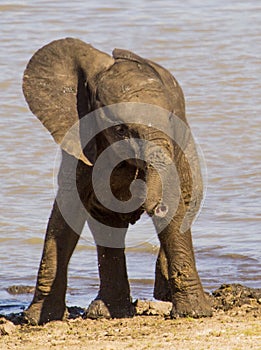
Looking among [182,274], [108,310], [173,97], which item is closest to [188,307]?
[182,274]

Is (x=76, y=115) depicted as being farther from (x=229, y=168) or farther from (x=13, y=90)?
(x=13, y=90)

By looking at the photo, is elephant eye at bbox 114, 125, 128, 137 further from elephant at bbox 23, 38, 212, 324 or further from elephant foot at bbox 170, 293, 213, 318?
elephant foot at bbox 170, 293, 213, 318

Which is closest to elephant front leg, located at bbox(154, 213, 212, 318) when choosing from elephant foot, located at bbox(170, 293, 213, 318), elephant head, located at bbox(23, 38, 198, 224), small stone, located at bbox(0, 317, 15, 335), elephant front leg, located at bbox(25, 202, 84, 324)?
elephant foot, located at bbox(170, 293, 213, 318)

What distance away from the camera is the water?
10.8m

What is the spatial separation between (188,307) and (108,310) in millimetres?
A: 703

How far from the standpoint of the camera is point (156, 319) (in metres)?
8.40

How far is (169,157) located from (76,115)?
3.05 ft

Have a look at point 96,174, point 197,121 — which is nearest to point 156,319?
point 96,174

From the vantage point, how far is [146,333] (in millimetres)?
7816

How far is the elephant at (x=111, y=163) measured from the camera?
790 cm

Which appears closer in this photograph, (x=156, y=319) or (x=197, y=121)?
(x=156, y=319)

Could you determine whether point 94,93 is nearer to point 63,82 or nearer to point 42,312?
point 63,82

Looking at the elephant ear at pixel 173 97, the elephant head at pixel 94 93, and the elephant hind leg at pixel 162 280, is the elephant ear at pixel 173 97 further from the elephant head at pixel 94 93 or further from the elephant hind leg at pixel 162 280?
the elephant hind leg at pixel 162 280

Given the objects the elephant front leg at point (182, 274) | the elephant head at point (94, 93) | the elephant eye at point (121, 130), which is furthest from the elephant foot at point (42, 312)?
the elephant eye at point (121, 130)
